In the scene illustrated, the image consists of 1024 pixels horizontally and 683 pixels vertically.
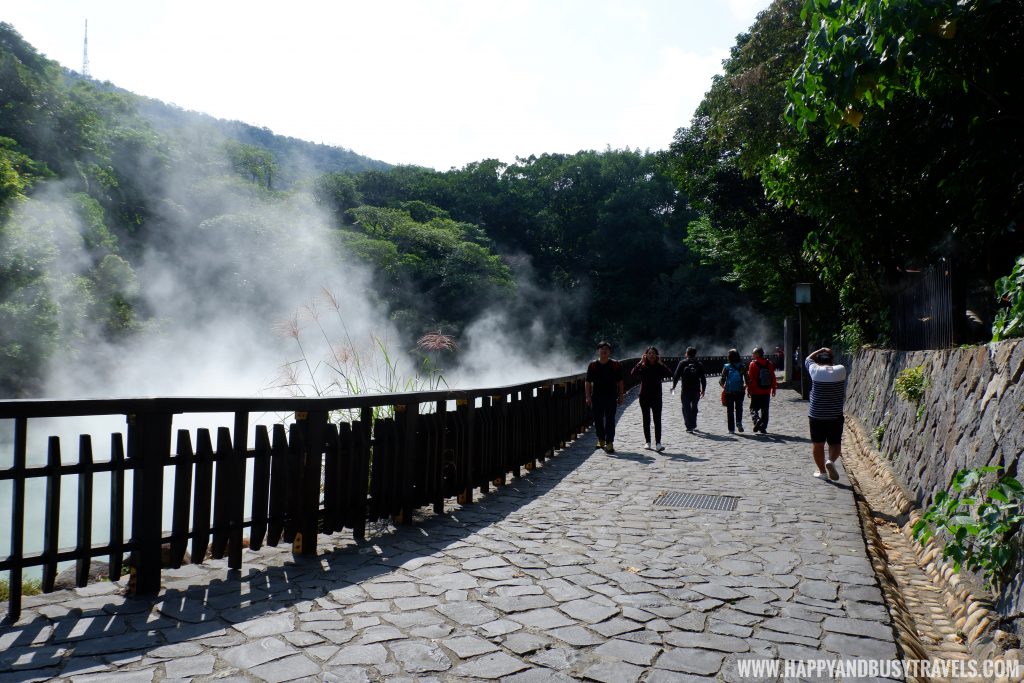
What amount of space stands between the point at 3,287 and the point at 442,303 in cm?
2676

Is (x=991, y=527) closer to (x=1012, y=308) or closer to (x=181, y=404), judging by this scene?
(x=1012, y=308)

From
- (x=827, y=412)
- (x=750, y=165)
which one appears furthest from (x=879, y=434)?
(x=750, y=165)

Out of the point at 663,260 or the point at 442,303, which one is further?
the point at 663,260

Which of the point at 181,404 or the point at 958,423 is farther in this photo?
the point at 958,423

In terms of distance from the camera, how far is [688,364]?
48.1 feet

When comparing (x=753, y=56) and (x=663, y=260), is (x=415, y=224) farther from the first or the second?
(x=753, y=56)

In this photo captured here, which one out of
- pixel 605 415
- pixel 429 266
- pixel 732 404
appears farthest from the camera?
pixel 429 266

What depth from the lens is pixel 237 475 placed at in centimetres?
495

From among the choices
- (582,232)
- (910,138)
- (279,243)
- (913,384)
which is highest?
(582,232)

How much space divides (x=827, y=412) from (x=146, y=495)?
7.72 meters

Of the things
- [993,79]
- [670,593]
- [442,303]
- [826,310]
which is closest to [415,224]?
[442,303]

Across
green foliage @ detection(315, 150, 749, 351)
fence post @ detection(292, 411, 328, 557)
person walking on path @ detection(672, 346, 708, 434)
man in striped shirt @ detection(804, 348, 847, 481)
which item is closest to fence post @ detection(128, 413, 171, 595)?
fence post @ detection(292, 411, 328, 557)

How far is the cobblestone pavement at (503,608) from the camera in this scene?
3.58 meters

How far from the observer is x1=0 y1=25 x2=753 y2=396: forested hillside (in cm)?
3106
